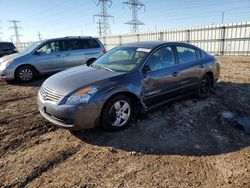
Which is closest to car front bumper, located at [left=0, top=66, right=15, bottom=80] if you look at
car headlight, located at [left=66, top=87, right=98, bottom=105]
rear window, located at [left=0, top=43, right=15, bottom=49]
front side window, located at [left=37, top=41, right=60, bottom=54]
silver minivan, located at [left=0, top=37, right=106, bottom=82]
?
silver minivan, located at [left=0, top=37, right=106, bottom=82]

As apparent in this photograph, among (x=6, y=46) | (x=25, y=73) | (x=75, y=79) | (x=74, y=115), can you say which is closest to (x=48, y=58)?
(x=25, y=73)

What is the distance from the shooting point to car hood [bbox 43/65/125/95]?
3.60m

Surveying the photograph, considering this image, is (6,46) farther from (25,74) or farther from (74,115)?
(74,115)

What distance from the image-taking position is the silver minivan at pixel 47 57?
7887 millimetres

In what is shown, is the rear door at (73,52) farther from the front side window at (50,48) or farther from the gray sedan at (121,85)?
the gray sedan at (121,85)

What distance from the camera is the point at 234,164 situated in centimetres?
303

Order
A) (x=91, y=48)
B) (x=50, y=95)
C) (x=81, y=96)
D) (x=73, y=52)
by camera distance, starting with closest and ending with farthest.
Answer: (x=81, y=96) < (x=50, y=95) < (x=73, y=52) < (x=91, y=48)

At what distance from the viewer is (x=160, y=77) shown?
14.2ft

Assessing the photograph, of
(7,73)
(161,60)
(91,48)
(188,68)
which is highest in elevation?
(91,48)

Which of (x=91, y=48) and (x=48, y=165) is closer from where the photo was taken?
A: (x=48, y=165)

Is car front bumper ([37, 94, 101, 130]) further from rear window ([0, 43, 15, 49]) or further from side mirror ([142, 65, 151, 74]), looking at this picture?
rear window ([0, 43, 15, 49])

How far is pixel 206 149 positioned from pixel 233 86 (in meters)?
4.00

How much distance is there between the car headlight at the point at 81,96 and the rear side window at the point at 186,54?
234cm

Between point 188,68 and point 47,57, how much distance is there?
222 inches
